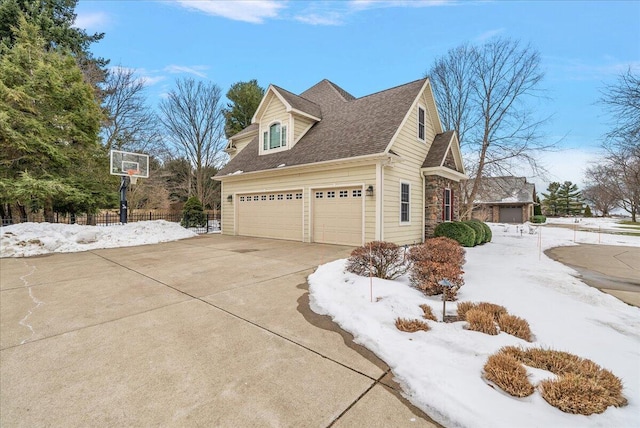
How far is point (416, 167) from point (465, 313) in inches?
344

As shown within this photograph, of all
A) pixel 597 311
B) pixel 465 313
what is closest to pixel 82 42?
pixel 465 313

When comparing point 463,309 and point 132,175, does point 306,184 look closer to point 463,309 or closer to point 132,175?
point 463,309

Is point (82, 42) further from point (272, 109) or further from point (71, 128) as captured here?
point (272, 109)

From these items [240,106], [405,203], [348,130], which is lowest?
[405,203]

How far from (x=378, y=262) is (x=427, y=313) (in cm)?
163

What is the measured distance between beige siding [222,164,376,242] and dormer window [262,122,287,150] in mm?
1800

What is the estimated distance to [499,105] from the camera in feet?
50.6

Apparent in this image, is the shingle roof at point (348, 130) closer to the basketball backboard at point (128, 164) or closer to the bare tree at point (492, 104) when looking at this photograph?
the basketball backboard at point (128, 164)

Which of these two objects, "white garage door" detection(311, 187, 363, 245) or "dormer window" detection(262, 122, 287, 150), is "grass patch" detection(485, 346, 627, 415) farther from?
"dormer window" detection(262, 122, 287, 150)

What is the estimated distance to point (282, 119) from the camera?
1293 cm

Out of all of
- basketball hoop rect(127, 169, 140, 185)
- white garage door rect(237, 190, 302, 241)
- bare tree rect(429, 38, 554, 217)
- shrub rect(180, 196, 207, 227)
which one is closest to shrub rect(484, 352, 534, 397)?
white garage door rect(237, 190, 302, 241)

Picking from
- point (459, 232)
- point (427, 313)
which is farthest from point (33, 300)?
point (459, 232)

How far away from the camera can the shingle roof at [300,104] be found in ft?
41.6

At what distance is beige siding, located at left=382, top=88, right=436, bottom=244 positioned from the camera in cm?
971
